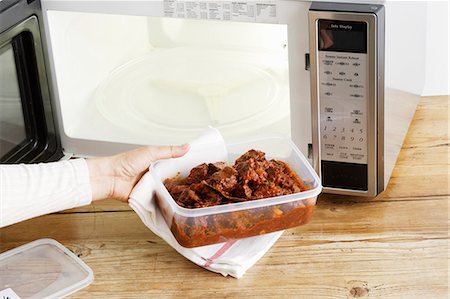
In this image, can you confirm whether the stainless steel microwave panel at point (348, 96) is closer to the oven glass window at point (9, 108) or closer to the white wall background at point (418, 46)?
the white wall background at point (418, 46)

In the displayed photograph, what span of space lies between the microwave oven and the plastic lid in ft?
0.63

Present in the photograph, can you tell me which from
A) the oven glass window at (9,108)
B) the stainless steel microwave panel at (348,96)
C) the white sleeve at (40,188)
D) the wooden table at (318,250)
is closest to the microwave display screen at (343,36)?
the stainless steel microwave panel at (348,96)

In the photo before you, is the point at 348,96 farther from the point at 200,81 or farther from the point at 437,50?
the point at 437,50

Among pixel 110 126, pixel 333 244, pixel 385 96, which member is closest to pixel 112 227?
pixel 110 126

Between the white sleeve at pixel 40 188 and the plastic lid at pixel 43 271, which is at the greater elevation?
the white sleeve at pixel 40 188

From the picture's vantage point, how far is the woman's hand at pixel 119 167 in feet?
4.49

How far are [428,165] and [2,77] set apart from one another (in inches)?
29.1

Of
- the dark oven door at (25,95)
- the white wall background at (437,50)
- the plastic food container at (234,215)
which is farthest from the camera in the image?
the white wall background at (437,50)

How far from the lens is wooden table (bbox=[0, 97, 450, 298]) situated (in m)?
1.30

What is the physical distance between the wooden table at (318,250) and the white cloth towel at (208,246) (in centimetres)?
2

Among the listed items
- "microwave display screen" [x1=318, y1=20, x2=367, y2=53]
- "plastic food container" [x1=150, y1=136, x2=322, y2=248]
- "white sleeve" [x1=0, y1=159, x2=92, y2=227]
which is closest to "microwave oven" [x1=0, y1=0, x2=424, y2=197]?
"microwave display screen" [x1=318, y1=20, x2=367, y2=53]

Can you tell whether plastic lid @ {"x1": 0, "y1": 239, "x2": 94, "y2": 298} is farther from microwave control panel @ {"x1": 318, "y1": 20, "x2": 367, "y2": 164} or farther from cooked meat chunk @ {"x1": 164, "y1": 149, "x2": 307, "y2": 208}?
microwave control panel @ {"x1": 318, "y1": 20, "x2": 367, "y2": 164}

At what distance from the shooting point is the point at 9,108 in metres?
1.54

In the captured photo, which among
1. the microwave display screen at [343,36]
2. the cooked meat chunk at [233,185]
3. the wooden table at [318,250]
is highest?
the microwave display screen at [343,36]
